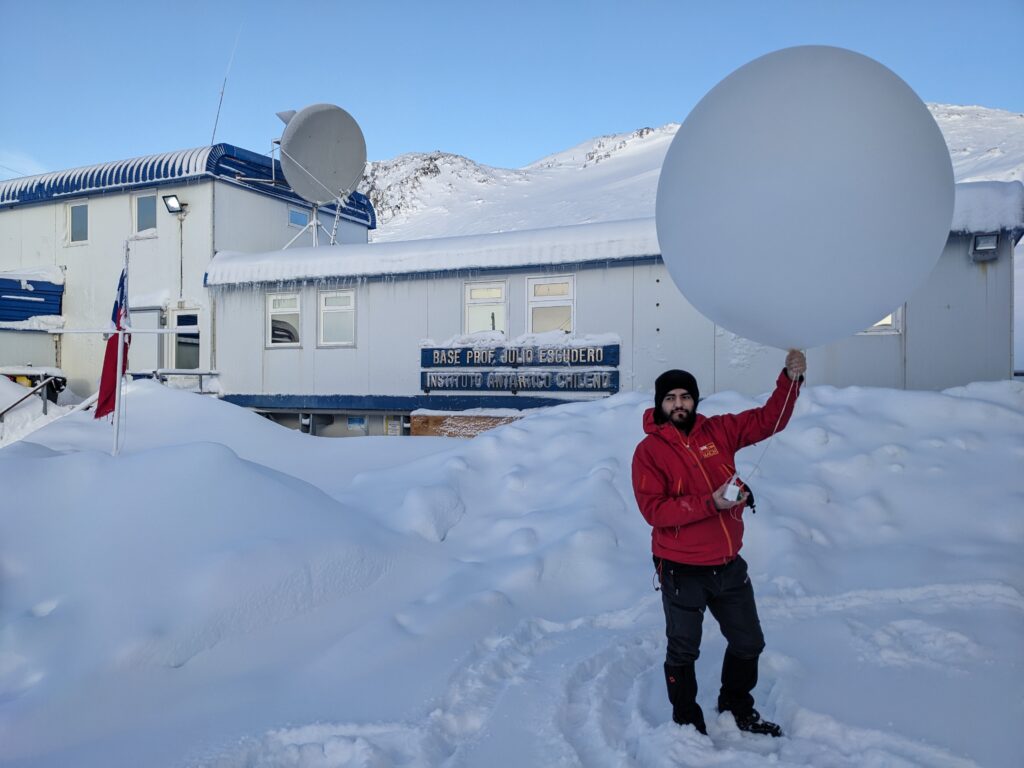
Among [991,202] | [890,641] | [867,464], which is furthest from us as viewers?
[991,202]

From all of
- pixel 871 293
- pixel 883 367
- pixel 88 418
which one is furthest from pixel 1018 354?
pixel 88 418

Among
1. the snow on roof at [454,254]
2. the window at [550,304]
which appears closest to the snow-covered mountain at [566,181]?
the snow on roof at [454,254]

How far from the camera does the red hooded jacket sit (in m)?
2.81

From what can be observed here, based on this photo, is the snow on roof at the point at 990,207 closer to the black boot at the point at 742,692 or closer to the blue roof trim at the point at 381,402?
the blue roof trim at the point at 381,402

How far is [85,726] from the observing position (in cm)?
289

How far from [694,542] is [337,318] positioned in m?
9.56

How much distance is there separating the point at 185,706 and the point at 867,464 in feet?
18.3

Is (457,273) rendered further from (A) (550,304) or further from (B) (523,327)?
(A) (550,304)

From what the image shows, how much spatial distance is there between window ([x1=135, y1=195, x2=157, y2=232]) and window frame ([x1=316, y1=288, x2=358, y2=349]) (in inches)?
205

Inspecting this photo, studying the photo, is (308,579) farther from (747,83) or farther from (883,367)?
(883,367)

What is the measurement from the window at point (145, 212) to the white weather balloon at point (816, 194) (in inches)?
557

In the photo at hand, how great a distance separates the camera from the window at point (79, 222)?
1493 cm

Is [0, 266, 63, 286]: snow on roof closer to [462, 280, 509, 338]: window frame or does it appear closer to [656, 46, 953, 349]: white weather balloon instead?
[462, 280, 509, 338]: window frame

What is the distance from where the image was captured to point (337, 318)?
11.4 m
